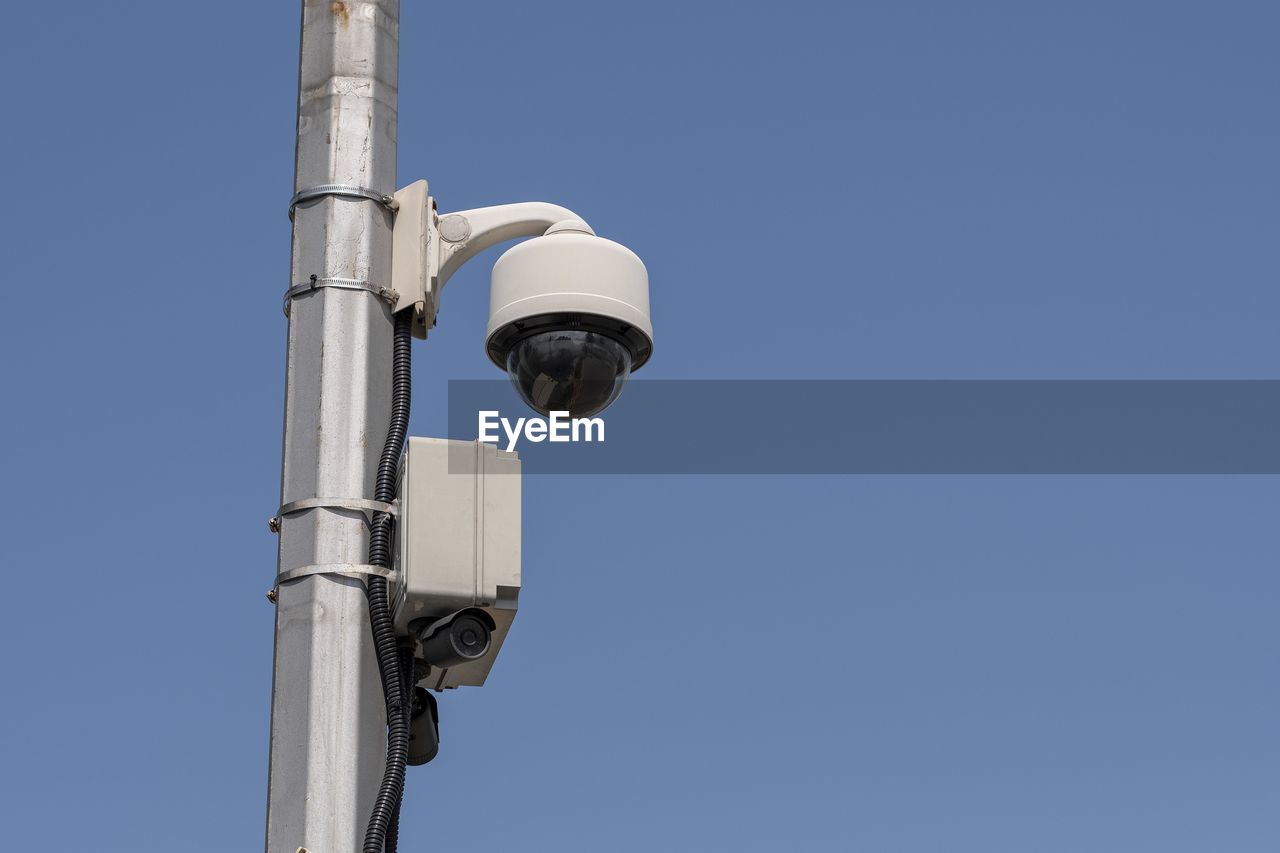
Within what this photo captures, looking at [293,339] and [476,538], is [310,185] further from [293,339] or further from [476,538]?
[476,538]

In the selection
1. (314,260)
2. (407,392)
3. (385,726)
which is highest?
(314,260)

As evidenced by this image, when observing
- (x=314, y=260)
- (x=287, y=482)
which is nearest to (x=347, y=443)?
(x=287, y=482)

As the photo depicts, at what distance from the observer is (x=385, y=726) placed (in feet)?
14.6

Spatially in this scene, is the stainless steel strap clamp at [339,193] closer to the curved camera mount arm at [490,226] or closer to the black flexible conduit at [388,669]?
the curved camera mount arm at [490,226]

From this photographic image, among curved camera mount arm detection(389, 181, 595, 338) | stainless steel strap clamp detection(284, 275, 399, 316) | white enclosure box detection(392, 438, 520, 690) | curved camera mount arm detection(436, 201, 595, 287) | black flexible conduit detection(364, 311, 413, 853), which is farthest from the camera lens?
curved camera mount arm detection(436, 201, 595, 287)

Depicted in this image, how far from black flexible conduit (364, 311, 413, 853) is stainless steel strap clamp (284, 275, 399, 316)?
0.98 ft

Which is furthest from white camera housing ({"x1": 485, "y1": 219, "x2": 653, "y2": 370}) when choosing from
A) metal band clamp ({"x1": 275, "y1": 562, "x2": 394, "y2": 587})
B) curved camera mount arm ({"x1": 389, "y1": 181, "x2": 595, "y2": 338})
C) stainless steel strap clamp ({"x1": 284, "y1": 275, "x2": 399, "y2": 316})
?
metal band clamp ({"x1": 275, "y1": 562, "x2": 394, "y2": 587})

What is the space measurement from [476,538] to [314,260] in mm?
775

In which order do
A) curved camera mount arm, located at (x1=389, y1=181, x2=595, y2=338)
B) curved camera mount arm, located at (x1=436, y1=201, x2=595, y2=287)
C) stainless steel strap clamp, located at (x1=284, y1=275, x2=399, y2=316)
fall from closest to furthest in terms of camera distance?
stainless steel strap clamp, located at (x1=284, y1=275, x2=399, y2=316)
curved camera mount arm, located at (x1=389, y1=181, x2=595, y2=338)
curved camera mount arm, located at (x1=436, y1=201, x2=595, y2=287)

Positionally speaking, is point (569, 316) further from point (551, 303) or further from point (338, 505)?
point (338, 505)

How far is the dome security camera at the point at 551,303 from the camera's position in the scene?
486 cm

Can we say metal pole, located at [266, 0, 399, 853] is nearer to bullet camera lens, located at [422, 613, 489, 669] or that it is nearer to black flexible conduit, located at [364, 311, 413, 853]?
black flexible conduit, located at [364, 311, 413, 853]

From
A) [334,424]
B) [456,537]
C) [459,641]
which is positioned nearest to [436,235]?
[334,424]

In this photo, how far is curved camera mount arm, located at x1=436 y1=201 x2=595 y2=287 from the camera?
5027 millimetres
